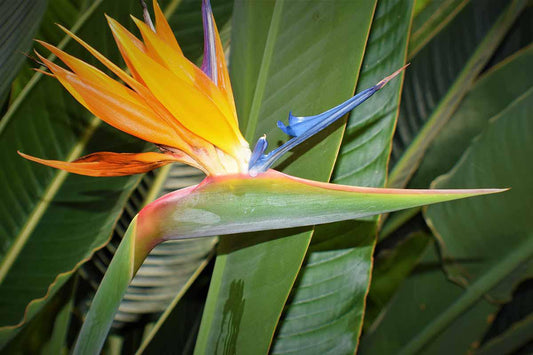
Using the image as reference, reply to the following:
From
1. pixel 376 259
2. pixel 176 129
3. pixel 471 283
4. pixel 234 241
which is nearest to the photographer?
pixel 176 129

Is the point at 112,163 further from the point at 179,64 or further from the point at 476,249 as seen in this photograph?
the point at 476,249

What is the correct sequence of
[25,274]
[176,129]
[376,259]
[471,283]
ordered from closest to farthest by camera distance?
[176,129] < [25,274] < [471,283] < [376,259]

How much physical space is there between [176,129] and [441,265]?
0.64 m

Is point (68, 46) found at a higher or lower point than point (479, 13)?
lower

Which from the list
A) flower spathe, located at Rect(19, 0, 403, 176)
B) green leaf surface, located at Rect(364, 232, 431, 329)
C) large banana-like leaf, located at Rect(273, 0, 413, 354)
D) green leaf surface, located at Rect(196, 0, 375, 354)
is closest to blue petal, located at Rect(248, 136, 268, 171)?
flower spathe, located at Rect(19, 0, 403, 176)

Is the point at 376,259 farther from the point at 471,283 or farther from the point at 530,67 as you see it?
the point at 530,67

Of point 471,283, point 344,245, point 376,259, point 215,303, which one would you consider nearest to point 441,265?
point 471,283

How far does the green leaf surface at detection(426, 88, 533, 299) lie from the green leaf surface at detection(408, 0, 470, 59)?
19 centimetres

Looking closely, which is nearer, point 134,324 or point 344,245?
point 344,245

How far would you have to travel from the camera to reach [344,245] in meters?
0.60

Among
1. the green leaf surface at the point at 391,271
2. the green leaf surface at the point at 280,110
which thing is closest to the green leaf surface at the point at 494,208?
the green leaf surface at the point at 391,271

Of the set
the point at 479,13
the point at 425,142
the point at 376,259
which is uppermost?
the point at 479,13

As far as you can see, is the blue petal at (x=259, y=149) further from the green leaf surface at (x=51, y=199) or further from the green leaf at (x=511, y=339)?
the green leaf at (x=511, y=339)

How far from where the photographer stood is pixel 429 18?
0.80 meters
